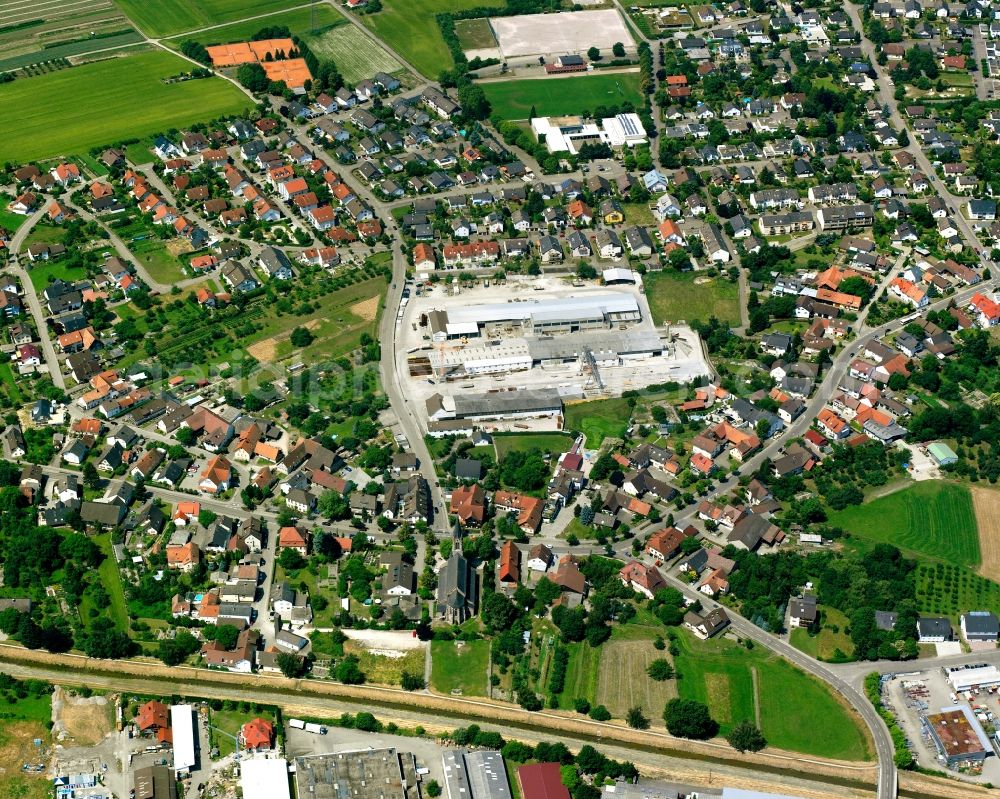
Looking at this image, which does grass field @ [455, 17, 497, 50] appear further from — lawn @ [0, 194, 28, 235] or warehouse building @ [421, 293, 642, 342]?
lawn @ [0, 194, 28, 235]

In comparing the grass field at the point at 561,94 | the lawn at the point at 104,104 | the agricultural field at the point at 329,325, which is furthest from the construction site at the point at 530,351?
the lawn at the point at 104,104

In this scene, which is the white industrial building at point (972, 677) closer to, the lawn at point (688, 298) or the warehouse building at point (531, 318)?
the lawn at point (688, 298)

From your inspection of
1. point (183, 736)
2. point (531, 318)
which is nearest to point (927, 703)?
point (183, 736)

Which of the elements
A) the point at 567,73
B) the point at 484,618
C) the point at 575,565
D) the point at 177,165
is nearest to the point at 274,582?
the point at 484,618

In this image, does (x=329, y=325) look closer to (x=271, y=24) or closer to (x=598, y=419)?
(x=598, y=419)

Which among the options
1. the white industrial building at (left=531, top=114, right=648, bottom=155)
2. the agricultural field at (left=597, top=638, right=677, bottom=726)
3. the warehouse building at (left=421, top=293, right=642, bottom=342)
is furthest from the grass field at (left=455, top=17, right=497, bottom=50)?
the agricultural field at (left=597, top=638, right=677, bottom=726)

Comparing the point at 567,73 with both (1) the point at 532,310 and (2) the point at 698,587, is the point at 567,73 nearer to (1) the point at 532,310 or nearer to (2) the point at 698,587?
(1) the point at 532,310
